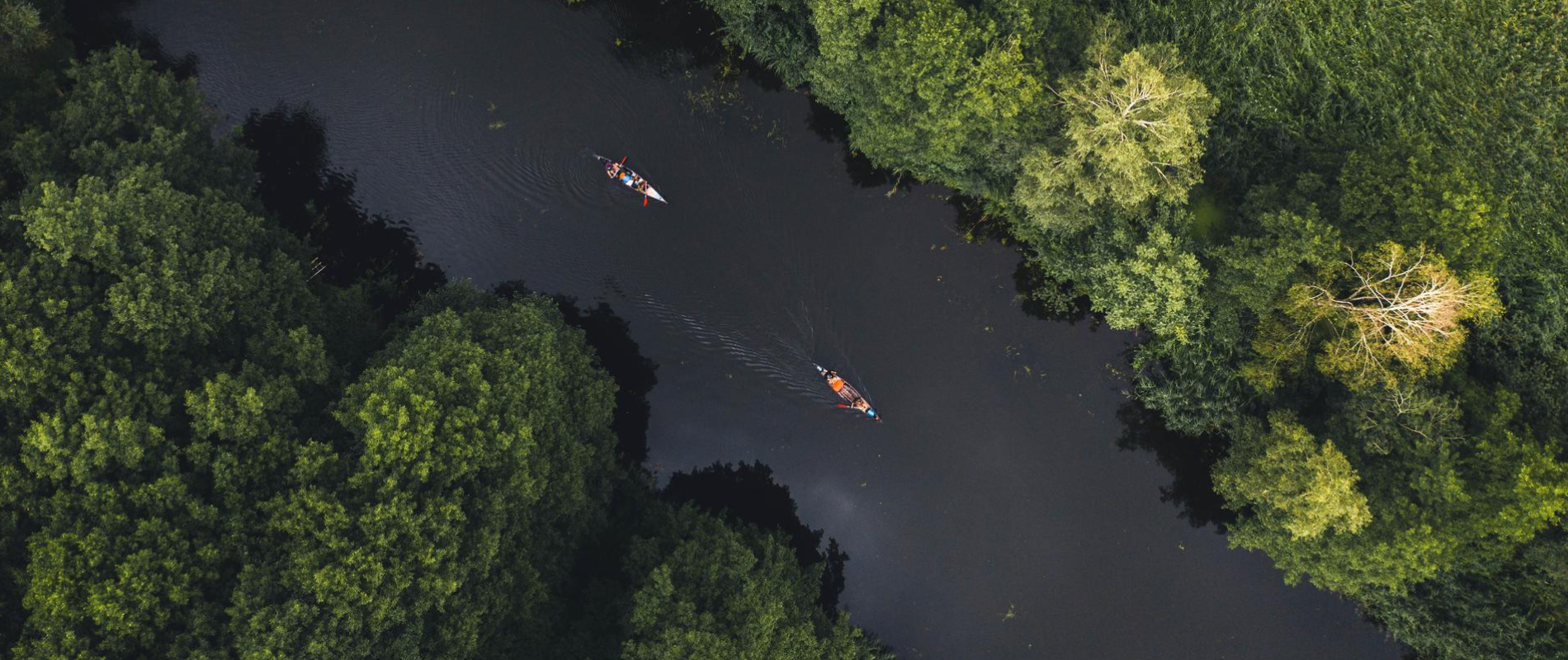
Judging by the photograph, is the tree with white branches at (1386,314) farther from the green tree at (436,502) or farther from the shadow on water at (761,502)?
the green tree at (436,502)

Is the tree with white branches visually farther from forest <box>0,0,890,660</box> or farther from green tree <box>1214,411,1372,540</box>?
forest <box>0,0,890,660</box>

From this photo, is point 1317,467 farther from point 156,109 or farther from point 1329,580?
point 156,109

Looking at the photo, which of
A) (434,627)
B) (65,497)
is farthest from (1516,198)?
(65,497)

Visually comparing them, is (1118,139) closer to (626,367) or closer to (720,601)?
(720,601)

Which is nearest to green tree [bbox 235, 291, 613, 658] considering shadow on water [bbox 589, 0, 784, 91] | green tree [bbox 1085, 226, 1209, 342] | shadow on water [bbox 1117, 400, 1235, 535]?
shadow on water [bbox 589, 0, 784, 91]

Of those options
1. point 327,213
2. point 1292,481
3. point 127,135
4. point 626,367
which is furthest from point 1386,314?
point 127,135

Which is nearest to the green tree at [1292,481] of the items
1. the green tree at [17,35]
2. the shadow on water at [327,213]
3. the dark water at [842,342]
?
the dark water at [842,342]
